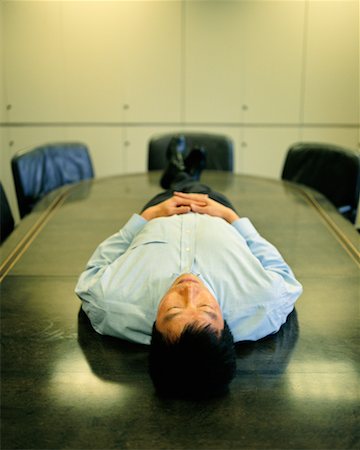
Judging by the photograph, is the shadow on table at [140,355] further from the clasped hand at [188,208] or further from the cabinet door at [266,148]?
the cabinet door at [266,148]

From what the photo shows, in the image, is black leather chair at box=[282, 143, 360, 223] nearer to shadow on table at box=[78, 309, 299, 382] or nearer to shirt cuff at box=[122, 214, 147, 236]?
shirt cuff at box=[122, 214, 147, 236]

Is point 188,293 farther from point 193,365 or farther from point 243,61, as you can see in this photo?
point 243,61

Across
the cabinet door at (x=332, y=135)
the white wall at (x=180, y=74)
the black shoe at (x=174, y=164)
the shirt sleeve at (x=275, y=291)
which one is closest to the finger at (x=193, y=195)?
the shirt sleeve at (x=275, y=291)

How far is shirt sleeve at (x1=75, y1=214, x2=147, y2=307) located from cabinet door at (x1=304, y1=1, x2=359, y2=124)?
2.96 metres

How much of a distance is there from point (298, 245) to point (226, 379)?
3.19 feet

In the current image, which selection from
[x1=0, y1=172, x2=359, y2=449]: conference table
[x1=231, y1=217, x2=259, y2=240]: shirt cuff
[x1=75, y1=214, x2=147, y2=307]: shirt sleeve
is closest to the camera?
[x1=0, y1=172, x2=359, y2=449]: conference table

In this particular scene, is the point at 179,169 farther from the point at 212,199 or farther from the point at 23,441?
the point at 23,441

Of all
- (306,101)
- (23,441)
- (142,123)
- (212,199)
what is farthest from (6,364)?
(306,101)

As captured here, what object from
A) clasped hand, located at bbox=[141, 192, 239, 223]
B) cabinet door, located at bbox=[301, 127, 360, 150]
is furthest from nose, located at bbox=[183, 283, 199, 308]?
cabinet door, located at bbox=[301, 127, 360, 150]

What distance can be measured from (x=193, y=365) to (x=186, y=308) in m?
0.15

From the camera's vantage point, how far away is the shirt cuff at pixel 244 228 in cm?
177

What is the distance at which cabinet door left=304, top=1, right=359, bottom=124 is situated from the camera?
4215 mm

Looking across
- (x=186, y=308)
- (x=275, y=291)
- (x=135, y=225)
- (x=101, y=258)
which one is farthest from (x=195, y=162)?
(x=186, y=308)

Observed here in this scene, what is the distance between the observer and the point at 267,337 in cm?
132
